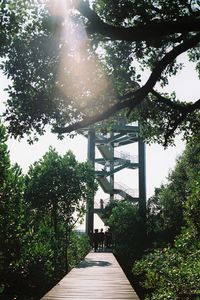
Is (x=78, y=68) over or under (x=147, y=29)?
over

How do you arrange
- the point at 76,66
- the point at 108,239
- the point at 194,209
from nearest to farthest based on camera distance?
1. the point at 76,66
2. the point at 194,209
3. the point at 108,239

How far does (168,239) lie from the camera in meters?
42.3

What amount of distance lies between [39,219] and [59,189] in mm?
3345

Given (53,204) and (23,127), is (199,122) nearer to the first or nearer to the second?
(23,127)

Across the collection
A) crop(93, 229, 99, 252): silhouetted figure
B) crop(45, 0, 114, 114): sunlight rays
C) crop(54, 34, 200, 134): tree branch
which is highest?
crop(45, 0, 114, 114): sunlight rays

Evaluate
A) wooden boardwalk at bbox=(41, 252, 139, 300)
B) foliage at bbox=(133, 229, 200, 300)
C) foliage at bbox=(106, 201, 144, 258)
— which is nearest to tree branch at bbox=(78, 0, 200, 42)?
foliage at bbox=(133, 229, 200, 300)

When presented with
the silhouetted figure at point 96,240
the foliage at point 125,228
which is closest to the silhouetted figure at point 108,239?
the foliage at point 125,228

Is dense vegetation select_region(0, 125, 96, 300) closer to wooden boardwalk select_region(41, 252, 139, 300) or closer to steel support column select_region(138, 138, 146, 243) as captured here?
wooden boardwalk select_region(41, 252, 139, 300)

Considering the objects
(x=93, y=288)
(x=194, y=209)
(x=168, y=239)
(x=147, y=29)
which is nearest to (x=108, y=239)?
(x=168, y=239)

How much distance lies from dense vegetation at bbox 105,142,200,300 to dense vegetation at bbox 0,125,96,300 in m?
4.31

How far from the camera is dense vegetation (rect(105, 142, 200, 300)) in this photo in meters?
10.3

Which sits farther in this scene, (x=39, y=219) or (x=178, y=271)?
(x=39, y=219)

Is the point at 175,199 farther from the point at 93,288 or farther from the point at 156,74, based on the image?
the point at 156,74

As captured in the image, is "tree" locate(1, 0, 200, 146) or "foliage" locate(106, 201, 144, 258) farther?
"foliage" locate(106, 201, 144, 258)
